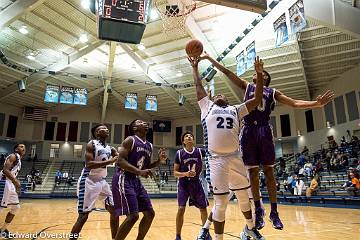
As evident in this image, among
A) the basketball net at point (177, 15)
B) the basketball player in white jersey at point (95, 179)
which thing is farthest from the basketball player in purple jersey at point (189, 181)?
the basketball net at point (177, 15)

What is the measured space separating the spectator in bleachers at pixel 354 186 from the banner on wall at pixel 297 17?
20.1ft

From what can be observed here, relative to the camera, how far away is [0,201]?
585 centimetres

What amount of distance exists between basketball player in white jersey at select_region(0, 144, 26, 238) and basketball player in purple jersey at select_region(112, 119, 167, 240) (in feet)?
10.1

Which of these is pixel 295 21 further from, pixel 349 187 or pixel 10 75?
pixel 10 75

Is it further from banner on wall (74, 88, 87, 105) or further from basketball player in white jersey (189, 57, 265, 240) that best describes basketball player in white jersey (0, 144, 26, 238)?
banner on wall (74, 88, 87, 105)

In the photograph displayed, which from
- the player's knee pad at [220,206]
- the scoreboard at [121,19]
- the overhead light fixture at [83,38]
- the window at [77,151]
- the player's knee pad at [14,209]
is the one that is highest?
the overhead light fixture at [83,38]

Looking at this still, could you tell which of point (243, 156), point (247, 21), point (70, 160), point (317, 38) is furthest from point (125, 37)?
point (70, 160)

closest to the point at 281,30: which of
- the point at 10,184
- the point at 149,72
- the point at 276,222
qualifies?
the point at 276,222

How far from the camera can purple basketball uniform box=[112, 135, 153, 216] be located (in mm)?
Result: 3627

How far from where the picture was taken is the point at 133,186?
3797mm

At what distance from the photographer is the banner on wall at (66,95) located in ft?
62.6

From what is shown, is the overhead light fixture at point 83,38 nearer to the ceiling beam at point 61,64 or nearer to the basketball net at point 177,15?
the ceiling beam at point 61,64

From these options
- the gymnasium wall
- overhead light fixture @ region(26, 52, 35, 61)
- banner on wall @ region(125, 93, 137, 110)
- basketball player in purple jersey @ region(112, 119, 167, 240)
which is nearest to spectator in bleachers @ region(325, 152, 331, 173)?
the gymnasium wall

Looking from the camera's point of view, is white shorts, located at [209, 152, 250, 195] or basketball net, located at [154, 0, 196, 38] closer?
white shorts, located at [209, 152, 250, 195]
